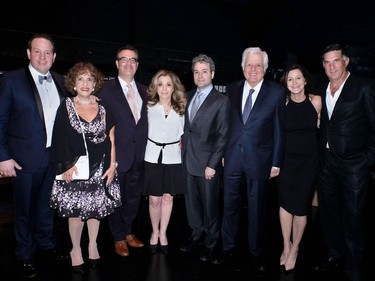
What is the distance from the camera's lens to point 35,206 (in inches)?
101

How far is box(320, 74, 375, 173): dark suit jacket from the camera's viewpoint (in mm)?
2307

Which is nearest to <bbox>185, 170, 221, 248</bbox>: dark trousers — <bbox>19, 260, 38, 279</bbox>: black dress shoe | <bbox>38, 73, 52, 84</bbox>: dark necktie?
<bbox>19, 260, 38, 279</bbox>: black dress shoe

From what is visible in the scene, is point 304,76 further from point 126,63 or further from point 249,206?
point 126,63

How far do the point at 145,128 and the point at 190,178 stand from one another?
0.63m

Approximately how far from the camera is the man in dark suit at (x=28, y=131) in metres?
2.32

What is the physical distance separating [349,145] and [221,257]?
1.47 m

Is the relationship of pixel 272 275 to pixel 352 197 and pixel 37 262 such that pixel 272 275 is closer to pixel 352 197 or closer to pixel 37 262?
pixel 352 197

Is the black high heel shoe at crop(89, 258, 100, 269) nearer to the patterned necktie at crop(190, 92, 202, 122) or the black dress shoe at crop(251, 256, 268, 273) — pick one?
the black dress shoe at crop(251, 256, 268, 273)

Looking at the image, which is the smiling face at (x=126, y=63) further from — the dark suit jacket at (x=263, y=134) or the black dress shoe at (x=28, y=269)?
the black dress shoe at (x=28, y=269)

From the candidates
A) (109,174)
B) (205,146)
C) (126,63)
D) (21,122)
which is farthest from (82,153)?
(205,146)

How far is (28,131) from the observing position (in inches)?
92.6

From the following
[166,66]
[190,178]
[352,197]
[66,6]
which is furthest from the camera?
[166,66]

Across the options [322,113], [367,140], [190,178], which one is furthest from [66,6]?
[367,140]

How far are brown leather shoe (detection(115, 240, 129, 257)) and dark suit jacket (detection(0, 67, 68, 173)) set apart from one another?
40.8 inches
